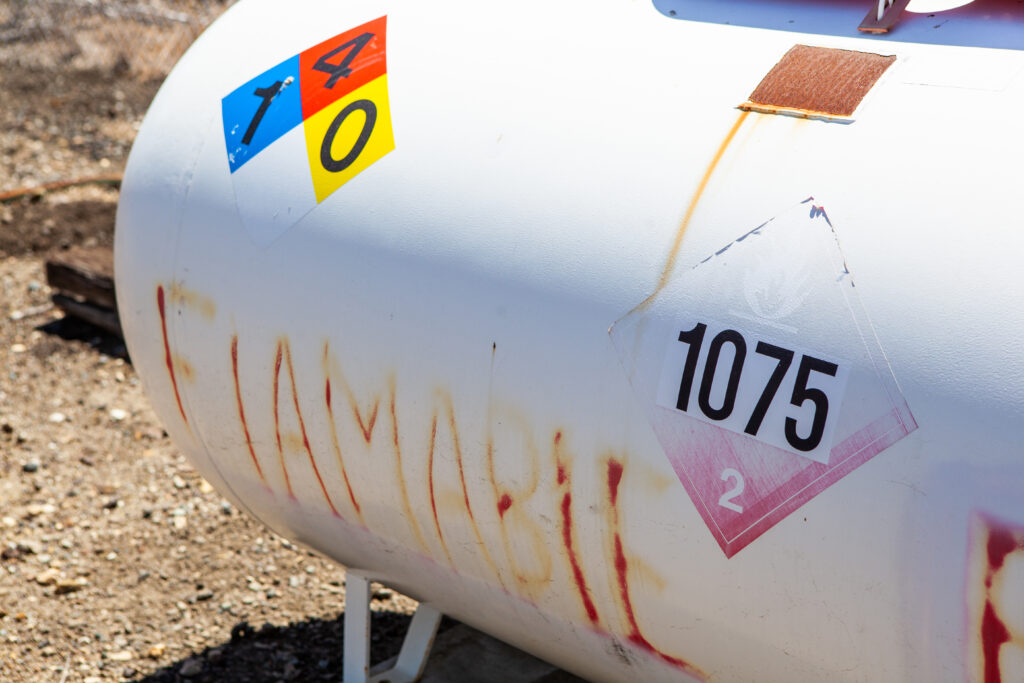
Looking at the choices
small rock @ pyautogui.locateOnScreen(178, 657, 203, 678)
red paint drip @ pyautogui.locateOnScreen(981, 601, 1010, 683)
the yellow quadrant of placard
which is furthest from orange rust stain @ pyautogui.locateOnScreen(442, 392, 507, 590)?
small rock @ pyautogui.locateOnScreen(178, 657, 203, 678)

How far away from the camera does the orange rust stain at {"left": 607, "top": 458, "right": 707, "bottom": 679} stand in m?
1.54

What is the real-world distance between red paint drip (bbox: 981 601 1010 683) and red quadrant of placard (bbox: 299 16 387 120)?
1.24m

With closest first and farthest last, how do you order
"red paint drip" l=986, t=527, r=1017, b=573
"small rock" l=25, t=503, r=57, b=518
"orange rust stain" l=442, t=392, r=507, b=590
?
"red paint drip" l=986, t=527, r=1017, b=573 → "orange rust stain" l=442, t=392, r=507, b=590 → "small rock" l=25, t=503, r=57, b=518

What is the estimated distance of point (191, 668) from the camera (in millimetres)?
2717

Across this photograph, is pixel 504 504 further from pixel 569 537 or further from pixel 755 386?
pixel 755 386

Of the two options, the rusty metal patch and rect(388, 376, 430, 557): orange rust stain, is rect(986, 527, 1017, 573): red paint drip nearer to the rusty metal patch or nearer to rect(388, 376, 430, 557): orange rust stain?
the rusty metal patch

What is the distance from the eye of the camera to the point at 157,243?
2.04 m

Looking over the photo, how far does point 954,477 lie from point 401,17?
1.20 meters

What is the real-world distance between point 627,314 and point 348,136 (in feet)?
2.06

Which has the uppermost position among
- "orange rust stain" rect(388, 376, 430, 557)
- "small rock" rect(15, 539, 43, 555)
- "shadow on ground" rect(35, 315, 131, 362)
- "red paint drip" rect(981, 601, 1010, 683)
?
"red paint drip" rect(981, 601, 1010, 683)

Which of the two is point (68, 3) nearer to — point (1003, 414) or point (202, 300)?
point (202, 300)

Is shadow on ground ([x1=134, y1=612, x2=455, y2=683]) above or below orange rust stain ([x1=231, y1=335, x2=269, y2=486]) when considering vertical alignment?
below

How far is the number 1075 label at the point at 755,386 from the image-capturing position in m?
1.37

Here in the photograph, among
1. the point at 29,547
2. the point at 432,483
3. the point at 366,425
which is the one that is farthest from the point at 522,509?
the point at 29,547
